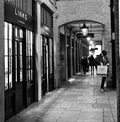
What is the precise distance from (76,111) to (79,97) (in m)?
3.05

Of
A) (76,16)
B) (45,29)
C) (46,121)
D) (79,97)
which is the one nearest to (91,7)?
(76,16)

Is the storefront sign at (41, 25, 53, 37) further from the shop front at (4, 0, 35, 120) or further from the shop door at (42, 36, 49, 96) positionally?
the shop front at (4, 0, 35, 120)

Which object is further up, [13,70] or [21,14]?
[21,14]

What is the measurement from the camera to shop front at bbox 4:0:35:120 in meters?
7.94

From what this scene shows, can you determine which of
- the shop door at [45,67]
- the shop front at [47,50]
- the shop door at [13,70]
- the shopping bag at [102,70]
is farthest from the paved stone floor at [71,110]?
the shopping bag at [102,70]

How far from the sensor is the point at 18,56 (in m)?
8.88

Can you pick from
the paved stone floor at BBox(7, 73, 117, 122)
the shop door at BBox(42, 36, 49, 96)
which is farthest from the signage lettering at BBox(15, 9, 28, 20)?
the shop door at BBox(42, 36, 49, 96)

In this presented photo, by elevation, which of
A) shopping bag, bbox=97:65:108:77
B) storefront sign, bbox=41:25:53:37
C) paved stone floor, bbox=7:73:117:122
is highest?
storefront sign, bbox=41:25:53:37

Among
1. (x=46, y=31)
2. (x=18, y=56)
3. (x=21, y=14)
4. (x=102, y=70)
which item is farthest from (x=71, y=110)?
(x=46, y=31)

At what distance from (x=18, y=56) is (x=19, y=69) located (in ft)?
1.38

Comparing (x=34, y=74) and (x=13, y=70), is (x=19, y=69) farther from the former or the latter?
(x=34, y=74)

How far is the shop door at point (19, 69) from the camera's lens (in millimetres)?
8736

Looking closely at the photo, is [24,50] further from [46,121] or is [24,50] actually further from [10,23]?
[46,121]

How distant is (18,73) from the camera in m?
8.88
